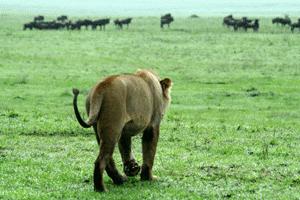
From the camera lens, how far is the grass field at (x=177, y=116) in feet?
37.2

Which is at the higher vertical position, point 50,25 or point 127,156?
point 127,156

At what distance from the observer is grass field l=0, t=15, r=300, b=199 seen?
11.4 meters

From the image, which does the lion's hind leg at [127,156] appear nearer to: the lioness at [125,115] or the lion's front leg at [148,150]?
the lioness at [125,115]

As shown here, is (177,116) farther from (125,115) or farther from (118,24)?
(118,24)

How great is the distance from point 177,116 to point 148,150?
1049cm

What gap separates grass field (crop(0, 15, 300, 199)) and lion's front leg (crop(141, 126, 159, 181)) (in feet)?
0.72

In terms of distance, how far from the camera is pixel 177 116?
72.7 ft

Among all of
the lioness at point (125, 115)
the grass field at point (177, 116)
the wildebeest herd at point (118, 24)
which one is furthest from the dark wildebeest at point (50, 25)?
the lioness at point (125, 115)

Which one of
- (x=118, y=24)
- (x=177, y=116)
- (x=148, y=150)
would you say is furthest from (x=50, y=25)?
(x=148, y=150)

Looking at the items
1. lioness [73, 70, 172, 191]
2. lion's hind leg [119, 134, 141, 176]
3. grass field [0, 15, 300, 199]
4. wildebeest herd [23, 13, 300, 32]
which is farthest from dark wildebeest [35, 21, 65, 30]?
lion's hind leg [119, 134, 141, 176]

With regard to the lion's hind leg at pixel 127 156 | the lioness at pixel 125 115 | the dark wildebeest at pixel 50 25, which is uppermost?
the lioness at pixel 125 115

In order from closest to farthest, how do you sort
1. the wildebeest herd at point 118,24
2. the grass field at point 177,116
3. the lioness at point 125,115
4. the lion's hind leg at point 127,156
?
the lioness at point 125,115 → the grass field at point 177,116 → the lion's hind leg at point 127,156 → the wildebeest herd at point 118,24

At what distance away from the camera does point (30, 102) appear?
1020 inches

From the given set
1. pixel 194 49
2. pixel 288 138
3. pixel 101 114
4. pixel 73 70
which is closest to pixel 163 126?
pixel 288 138
